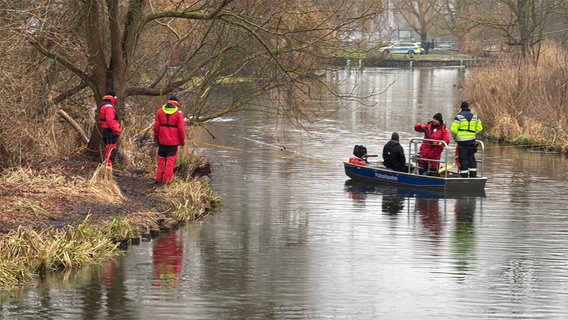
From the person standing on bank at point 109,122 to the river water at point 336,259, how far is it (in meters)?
2.51

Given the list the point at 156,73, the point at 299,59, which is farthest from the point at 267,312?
the point at 156,73

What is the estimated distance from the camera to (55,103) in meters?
22.7

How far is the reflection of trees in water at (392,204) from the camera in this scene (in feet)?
→ 71.8

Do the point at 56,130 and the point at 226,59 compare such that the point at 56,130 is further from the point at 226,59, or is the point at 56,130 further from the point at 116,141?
the point at 226,59

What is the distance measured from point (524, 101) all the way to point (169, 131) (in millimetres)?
18211

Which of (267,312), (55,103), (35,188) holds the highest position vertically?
(55,103)

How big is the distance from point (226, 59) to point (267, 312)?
11.1 m

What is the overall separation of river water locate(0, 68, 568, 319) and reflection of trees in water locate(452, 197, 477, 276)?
4 centimetres

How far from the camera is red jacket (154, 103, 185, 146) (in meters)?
20.6

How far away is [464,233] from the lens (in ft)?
63.2

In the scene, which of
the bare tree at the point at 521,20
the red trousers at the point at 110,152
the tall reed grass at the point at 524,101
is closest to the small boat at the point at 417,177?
the red trousers at the point at 110,152

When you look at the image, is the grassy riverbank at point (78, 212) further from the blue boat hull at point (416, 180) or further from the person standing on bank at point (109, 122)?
the blue boat hull at point (416, 180)

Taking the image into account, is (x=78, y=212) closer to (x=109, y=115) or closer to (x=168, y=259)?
(x=168, y=259)

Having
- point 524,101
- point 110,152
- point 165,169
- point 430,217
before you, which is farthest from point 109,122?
point 524,101
